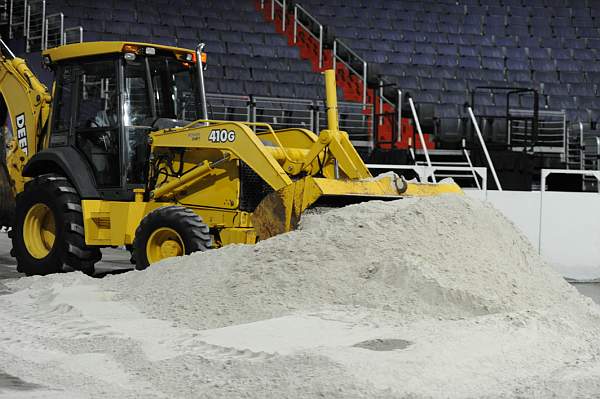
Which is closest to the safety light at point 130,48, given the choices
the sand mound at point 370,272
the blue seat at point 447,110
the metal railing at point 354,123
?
the sand mound at point 370,272

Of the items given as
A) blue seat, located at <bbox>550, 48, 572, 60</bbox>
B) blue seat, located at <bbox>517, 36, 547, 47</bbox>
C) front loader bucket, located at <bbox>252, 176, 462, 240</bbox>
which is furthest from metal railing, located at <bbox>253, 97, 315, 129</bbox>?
blue seat, located at <bbox>550, 48, 572, 60</bbox>

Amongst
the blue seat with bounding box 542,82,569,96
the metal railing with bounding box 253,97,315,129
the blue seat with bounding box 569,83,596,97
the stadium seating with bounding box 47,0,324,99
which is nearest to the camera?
the metal railing with bounding box 253,97,315,129

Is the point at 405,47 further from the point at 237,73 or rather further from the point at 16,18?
the point at 16,18

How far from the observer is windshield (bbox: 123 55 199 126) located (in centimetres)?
950

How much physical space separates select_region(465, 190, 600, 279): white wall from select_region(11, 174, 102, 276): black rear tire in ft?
15.4

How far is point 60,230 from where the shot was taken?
31.0ft

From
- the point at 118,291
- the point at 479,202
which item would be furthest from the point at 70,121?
the point at 479,202

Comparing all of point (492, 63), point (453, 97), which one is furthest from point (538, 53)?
point (453, 97)

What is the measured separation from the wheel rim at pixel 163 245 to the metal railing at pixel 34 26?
9079 millimetres

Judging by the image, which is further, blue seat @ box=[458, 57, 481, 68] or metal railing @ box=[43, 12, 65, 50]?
blue seat @ box=[458, 57, 481, 68]

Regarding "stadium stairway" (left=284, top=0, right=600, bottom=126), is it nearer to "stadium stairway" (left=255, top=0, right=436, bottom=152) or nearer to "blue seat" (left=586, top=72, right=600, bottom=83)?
"blue seat" (left=586, top=72, right=600, bottom=83)

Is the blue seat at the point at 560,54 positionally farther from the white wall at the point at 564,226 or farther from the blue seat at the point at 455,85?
the white wall at the point at 564,226

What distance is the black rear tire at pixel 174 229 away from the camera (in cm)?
834

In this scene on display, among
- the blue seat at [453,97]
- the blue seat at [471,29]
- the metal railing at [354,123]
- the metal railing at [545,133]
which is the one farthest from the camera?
the blue seat at [471,29]
